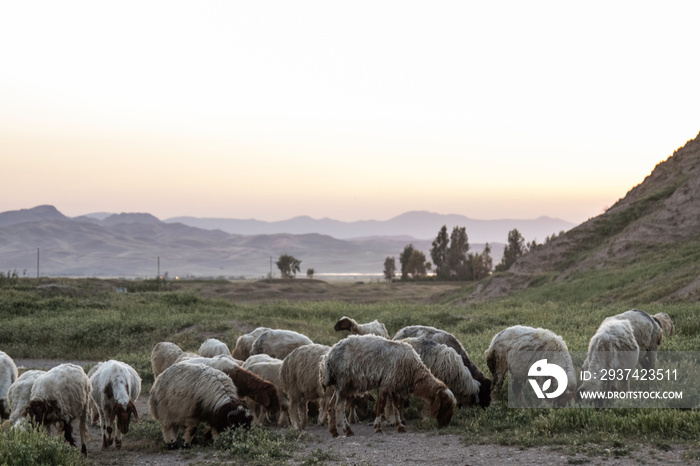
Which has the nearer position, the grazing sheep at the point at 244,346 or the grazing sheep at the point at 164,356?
the grazing sheep at the point at 164,356

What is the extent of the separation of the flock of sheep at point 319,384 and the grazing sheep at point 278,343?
2.77 metres

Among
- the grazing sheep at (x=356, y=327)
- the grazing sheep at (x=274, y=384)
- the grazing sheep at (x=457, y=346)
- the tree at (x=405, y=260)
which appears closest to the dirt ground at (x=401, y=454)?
the grazing sheep at (x=274, y=384)

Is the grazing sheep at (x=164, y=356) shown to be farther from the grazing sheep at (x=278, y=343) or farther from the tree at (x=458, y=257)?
the tree at (x=458, y=257)

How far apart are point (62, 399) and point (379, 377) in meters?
5.57

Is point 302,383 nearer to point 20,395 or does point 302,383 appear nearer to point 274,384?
point 274,384

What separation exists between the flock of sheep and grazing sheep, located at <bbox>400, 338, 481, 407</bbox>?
0.06ft

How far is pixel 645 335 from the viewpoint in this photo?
533 inches

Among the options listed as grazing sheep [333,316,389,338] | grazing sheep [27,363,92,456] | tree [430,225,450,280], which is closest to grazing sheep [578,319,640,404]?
grazing sheep [333,316,389,338]

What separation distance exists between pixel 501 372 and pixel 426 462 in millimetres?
4224

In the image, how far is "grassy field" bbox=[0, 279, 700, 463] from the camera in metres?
10.3

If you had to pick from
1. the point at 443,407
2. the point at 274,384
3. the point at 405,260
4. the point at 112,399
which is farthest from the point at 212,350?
the point at 405,260

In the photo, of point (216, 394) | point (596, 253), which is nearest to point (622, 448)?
point (216, 394)

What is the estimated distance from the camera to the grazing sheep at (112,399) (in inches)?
459

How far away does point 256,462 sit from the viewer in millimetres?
9930
